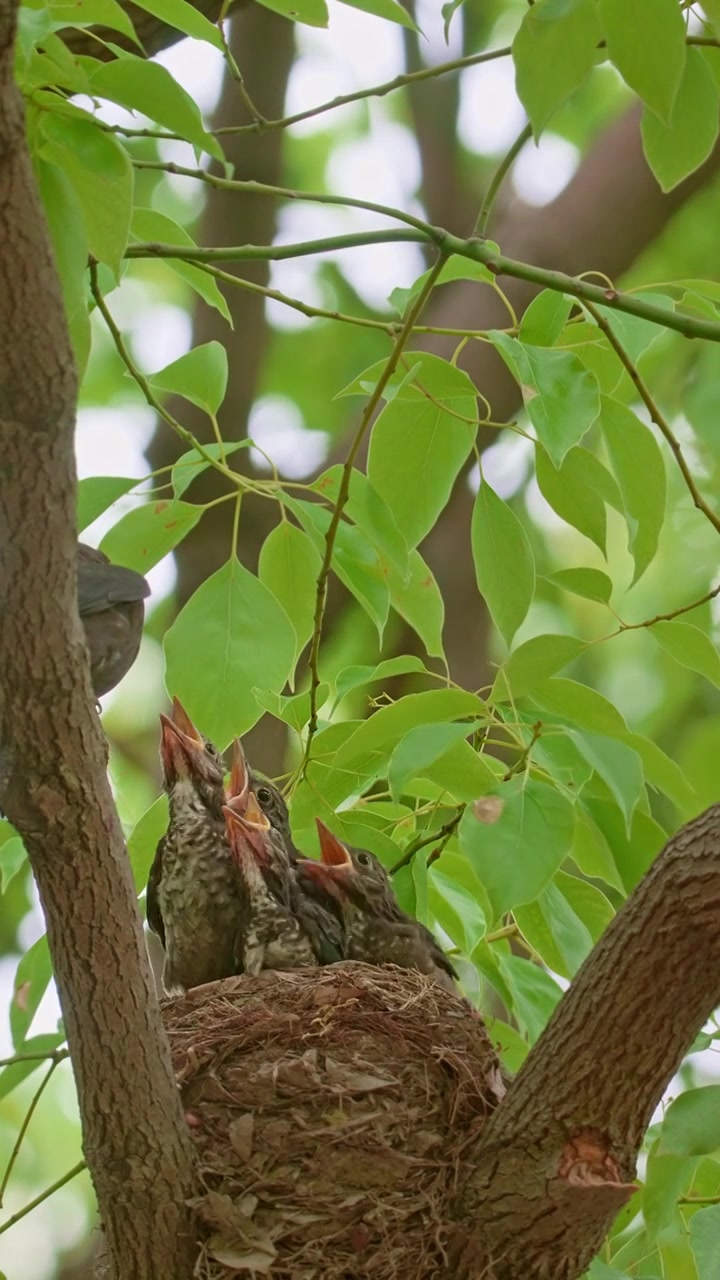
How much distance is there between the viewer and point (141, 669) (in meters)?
6.79

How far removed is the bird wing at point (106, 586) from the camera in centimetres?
261

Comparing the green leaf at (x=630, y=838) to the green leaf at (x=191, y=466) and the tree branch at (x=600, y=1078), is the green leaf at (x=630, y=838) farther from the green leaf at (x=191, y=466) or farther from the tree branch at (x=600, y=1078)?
the green leaf at (x=191, y=466)

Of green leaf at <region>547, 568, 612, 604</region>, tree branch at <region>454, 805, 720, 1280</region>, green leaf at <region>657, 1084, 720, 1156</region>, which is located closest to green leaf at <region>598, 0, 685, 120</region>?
green leaf at <region>547, 568, 612, 604</region>

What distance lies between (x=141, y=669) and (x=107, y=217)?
5199 millimetres

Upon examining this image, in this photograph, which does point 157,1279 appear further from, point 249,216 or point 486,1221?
point 249,216

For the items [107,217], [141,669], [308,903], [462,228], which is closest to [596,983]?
[107,217]

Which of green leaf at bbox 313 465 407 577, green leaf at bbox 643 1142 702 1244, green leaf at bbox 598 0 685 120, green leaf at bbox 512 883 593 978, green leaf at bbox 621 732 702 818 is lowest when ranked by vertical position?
green leaf at bbox 643 1142 702 1244

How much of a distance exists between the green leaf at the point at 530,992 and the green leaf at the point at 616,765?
1.01m

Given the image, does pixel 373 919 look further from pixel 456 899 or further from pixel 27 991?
pixel 27 991

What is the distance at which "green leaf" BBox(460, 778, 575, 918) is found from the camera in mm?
1732

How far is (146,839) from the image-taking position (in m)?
2.80

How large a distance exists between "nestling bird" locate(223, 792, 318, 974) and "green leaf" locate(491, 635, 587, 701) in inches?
45.9

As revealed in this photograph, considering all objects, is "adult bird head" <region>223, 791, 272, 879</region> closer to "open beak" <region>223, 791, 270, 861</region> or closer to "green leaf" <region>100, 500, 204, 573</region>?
"open beak" <region>223, 791, 270, 861</region>

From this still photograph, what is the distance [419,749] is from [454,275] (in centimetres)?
80
